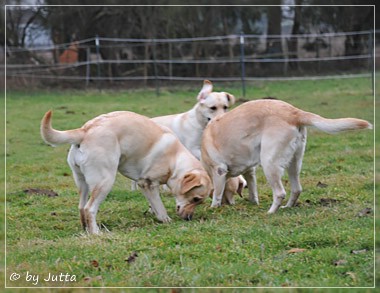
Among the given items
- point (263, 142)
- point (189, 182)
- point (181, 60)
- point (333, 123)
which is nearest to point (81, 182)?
point (189, 182)

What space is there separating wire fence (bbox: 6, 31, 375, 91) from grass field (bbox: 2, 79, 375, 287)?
1305 centimetres

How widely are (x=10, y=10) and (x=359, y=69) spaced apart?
11425 mm

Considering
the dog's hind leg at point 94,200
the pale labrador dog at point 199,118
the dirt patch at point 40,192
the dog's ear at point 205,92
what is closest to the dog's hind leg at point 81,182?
the dog's hind leg at point 94,200

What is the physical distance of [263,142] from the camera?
641 centimetres

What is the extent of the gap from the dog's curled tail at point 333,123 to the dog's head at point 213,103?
255cm

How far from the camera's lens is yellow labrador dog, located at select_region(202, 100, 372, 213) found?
628 cm

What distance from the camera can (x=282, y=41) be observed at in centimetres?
2409

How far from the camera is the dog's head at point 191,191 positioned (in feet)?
20.6

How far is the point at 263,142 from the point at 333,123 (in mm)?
714

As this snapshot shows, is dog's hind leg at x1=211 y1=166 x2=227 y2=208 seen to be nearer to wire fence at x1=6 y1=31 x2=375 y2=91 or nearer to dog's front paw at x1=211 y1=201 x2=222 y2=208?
dog's front paw at x1=211 y1=201 x2=222 y2=208

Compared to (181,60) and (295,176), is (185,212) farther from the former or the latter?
(181,60)

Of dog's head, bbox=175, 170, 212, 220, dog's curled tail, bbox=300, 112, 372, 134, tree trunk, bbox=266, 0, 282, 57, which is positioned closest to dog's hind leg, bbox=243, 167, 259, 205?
dog's head, bbox=175, 170, 212, 220

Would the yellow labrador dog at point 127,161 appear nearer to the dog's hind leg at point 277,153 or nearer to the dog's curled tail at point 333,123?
the dog's hind leg at point 277,153

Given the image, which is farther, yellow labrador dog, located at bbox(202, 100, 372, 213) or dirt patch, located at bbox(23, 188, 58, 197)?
dirt patch, located at bbox(23, 188, 58, 197)
